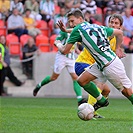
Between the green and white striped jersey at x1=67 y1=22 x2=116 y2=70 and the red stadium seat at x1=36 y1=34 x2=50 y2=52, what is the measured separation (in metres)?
13.3

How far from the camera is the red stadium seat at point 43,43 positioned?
81.1 feet

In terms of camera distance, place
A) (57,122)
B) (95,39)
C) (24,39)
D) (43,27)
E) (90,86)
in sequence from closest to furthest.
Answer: (95,39), (57,122), (90,86), (24,39), (43,27)

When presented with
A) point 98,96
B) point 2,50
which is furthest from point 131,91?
point 2,50

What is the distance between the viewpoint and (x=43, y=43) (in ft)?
81.5

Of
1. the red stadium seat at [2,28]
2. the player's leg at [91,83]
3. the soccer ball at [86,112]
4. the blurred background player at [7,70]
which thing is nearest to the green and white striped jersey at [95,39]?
the player's leg at [91,83]

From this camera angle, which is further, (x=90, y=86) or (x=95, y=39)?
(x=90, y=86)

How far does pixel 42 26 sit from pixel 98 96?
45.1 ft

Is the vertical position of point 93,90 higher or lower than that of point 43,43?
higher

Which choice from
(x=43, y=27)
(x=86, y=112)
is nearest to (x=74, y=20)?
(x=86, y=112)

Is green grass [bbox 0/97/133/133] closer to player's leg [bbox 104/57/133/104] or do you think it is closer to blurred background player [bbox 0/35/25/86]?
player's leg [bbox 104/57/133/104]

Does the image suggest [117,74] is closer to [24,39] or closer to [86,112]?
[86,112]

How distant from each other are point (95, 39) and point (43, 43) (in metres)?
13.6

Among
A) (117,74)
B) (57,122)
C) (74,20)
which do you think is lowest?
(57,122)

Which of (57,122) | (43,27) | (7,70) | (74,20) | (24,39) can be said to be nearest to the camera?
(57,122)
